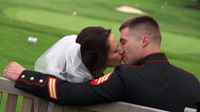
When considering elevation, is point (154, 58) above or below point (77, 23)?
above

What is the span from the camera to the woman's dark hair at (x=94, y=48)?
2.34 m

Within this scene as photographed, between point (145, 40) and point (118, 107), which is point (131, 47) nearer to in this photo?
point (145, 40)

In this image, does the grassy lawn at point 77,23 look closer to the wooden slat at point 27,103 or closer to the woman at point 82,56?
the woman at point 82,56

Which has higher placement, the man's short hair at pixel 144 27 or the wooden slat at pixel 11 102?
the man's short hair at pixel 144 27

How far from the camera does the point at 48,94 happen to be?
6.53ft

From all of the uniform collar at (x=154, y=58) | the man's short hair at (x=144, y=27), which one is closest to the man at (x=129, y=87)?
the uniform collar at (x=154, y=58)

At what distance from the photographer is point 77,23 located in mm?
10781

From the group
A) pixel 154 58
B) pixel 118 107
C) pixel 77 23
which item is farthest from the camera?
pixel 77 23

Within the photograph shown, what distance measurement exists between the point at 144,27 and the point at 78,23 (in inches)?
330

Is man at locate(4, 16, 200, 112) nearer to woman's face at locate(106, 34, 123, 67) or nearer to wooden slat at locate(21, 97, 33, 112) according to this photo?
wooden slat at locate(21, 97, 33, 112)

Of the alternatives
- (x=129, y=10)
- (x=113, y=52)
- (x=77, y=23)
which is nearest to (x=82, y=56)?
(x=113, y=52)

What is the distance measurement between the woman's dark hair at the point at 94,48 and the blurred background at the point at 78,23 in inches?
95.2

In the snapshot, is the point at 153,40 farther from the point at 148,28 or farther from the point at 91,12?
the point at 91,12

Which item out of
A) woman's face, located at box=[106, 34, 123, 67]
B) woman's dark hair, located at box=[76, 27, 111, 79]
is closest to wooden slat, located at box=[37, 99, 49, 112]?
woman's dark hair, located at box=[76, 27, 111, 79]
